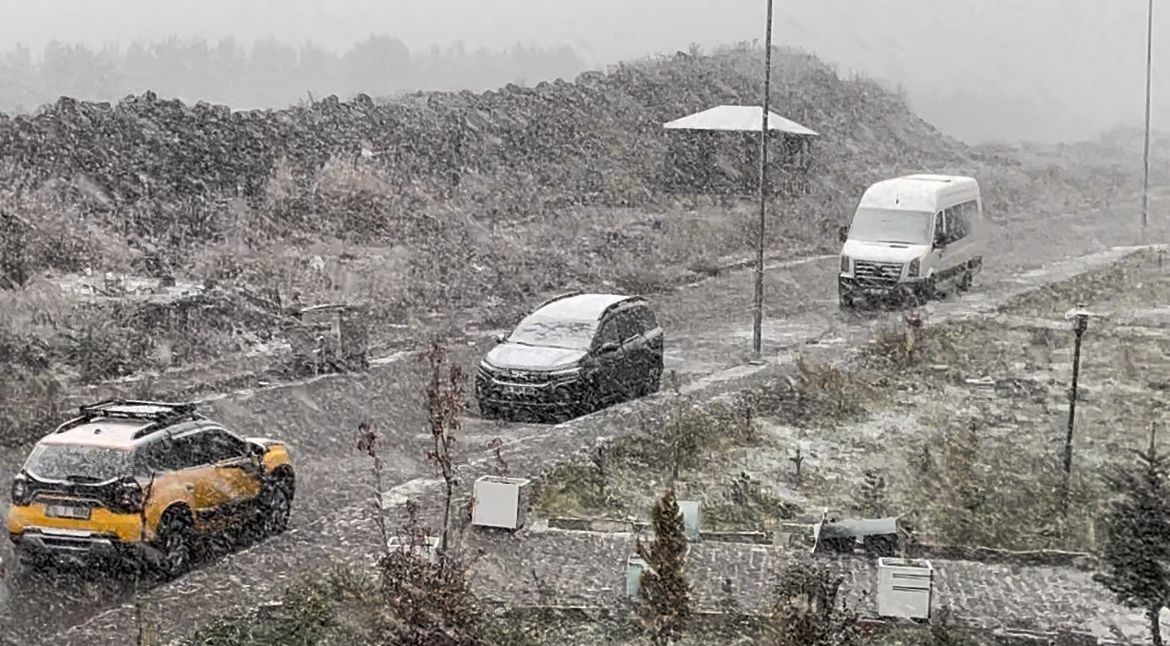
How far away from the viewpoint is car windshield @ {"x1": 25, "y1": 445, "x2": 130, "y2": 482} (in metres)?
12.2

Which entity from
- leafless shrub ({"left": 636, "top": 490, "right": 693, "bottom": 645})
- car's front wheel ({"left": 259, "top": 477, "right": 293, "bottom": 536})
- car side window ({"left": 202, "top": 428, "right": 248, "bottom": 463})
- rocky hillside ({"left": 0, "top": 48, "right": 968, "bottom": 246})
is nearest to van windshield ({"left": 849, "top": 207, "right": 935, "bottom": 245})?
rocky hillside ({"left": 0, "top": 48, "right": 968, "bottom": 246})

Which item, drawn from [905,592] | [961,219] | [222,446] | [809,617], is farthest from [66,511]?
[961,219]

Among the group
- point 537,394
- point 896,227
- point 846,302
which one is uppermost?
point 896,227

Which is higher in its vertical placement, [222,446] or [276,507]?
[222,446]

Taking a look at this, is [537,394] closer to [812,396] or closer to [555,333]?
[555,333]

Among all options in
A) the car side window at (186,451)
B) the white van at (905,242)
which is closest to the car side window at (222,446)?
the car side window at (186,451)

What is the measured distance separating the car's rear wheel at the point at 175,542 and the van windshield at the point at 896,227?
24.1 meters

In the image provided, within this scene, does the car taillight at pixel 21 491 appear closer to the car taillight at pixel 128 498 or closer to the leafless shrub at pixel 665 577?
the car taillight at pixel 128 498

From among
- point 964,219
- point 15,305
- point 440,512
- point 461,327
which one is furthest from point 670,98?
point 440,512

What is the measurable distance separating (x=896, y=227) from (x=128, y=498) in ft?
82.2

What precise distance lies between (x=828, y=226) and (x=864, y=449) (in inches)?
1325

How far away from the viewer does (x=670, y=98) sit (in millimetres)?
69438

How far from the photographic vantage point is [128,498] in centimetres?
1210

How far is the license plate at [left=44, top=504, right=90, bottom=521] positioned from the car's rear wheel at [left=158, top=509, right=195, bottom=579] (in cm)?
63
